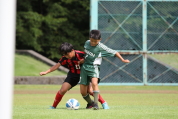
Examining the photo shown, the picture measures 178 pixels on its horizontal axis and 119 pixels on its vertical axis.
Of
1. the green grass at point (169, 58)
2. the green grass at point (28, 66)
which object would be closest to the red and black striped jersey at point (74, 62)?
the green grass at point (169, 58)

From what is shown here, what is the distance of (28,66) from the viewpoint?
25.7m

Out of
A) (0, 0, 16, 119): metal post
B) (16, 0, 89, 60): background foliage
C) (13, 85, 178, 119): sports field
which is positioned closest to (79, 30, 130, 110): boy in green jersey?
(13, 85, 178, 119): sports field

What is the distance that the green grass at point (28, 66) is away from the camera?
24.3 metres

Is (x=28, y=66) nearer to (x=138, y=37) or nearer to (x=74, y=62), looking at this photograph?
(x=138, y=37)

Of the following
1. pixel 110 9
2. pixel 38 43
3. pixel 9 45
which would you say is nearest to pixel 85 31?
pixel 38 43

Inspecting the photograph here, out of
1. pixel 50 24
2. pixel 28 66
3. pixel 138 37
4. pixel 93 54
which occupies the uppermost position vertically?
pixel 50 24

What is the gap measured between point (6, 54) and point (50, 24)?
96.6 feet

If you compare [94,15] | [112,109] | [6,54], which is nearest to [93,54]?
[112,109]

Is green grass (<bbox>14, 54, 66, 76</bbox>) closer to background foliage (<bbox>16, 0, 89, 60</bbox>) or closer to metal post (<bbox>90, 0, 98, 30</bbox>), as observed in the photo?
background foliage (<bbox>16, 0, 89, 60</bbox>)

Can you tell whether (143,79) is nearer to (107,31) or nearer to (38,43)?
Answer: (107,31)

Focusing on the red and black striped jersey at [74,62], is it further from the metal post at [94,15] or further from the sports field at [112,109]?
the metal post at [94,15]

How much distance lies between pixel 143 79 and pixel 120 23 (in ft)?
8.98

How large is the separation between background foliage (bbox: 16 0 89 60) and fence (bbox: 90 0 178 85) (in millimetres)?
11425

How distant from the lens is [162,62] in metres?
19.4
